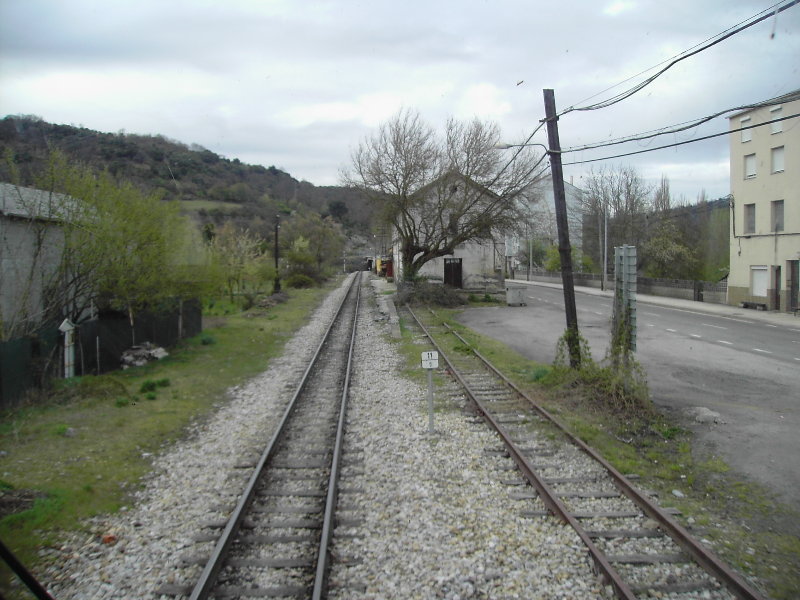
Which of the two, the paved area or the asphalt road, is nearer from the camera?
the asphalt road

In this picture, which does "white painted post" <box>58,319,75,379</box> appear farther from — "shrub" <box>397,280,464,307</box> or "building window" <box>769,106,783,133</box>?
"building window" <box>769,106,783,133</box>

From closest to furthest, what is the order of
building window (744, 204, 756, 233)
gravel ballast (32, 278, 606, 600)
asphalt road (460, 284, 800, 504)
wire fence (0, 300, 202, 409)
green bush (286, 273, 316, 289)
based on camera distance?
gravel ballast (32, 278, 606, 600), asphalt road (460, 284, 800, 504), wire fence (0, 300, 202, 409), building window (744, 204, 756, 233), green bush (286, 273, 316, 289)

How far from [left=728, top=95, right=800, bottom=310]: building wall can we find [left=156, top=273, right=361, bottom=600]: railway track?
26335mm

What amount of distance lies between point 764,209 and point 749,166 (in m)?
2.72

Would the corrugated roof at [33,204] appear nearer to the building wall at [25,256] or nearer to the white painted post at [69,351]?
the building wall at [25,256]

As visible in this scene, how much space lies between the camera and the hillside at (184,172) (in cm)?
1499

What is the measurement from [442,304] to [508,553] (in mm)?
28515

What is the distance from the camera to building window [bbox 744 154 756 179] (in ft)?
98.9

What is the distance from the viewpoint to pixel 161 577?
5094mm

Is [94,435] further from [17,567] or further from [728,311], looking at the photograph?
[728,311]

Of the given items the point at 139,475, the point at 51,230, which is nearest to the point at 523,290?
the point at 51,230

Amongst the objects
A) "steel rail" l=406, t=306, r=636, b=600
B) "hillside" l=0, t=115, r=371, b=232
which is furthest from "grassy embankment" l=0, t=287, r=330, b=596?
"hillside" l=0, t=115, r=371, b=232

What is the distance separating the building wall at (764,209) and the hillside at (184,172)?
21.2 meters

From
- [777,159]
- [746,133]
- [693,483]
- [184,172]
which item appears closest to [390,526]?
[693,483]
